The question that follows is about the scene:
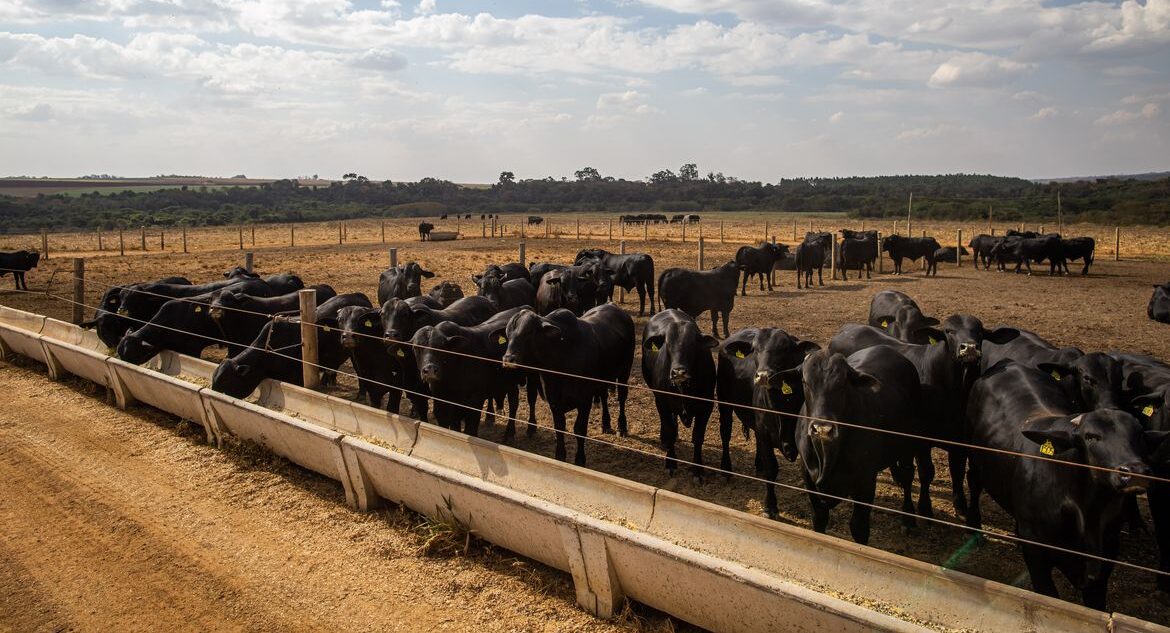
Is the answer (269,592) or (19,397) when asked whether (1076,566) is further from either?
(19,397)

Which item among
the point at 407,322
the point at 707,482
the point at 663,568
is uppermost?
the point at 407,322

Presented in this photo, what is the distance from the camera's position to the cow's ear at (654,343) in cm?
838

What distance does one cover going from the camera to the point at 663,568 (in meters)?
4.72

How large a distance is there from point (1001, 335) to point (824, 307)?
11807 mm

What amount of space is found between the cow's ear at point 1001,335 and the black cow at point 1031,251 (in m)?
21.5

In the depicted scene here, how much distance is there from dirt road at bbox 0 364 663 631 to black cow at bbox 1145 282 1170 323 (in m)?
16.7

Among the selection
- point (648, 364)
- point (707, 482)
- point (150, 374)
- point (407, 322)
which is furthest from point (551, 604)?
point (150, 374)

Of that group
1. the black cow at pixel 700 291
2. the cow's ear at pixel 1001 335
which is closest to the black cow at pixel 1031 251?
the black cow at pixel 700 291

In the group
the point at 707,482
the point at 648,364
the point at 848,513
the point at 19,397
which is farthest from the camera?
the point at 19,397

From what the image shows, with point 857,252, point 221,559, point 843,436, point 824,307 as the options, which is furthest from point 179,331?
point 857,252

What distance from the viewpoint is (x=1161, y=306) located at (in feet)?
55.4

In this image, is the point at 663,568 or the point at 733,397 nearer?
the point at 663,568

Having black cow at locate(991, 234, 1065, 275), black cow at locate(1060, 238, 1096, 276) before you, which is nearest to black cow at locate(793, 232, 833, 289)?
black cow at locate(991, 234, 1065, 275)

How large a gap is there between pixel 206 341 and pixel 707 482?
8.00m
